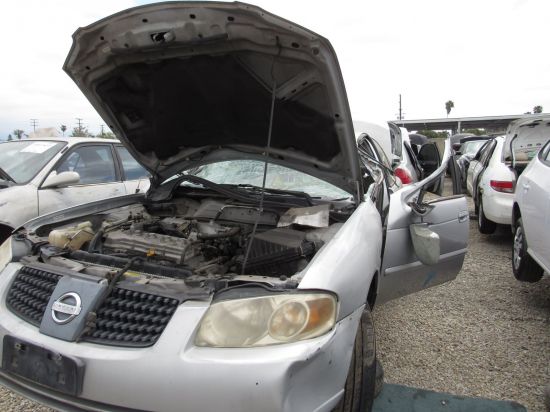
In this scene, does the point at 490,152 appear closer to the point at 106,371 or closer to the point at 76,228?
the point at 76,228

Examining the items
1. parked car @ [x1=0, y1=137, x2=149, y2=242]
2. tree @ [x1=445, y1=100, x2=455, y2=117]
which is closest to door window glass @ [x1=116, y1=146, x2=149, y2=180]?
parked car @ [x1=0, y1=137, x2=149, y2=242]

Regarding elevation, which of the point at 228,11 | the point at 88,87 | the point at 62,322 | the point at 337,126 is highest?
the point at 228,11

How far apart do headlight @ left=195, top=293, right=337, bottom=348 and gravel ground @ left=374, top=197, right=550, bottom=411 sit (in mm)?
1458

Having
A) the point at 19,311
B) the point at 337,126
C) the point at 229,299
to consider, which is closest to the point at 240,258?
the point at 229,299

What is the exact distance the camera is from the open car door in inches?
113

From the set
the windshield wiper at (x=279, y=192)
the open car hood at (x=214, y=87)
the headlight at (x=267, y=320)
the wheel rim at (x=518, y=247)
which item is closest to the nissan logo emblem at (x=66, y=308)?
the headlight at (x=267, y=320)

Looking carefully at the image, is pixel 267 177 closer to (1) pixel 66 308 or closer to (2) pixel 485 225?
(1) pixel 66 308

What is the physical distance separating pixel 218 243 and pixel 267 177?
85cm

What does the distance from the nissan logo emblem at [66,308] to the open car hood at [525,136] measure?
5293mm

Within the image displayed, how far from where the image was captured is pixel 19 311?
2.05 m

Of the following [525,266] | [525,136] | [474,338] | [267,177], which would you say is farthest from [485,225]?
[267,177]

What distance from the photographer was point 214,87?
2.88 m

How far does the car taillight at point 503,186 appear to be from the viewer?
5.55 meters

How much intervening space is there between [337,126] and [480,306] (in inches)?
94.8
